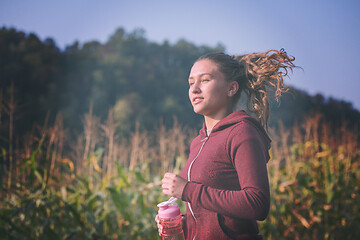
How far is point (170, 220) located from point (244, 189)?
26 cm

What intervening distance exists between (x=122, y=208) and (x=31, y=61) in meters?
8.82

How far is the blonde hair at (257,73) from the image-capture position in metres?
0.98

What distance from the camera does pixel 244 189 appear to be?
0.80m

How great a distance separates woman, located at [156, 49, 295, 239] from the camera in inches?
31.4

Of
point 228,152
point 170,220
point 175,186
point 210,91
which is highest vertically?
point 210,91

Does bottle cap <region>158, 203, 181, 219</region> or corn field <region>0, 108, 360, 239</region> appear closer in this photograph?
bottle cap <region>158, 203, 181, 219</region>

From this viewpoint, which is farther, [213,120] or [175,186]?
[213,120]

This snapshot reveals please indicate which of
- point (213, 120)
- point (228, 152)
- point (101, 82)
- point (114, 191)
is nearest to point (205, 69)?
point (213, 120)

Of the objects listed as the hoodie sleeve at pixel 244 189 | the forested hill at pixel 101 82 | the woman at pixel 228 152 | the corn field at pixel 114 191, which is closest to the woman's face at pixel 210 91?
the woman at pixel 228 152

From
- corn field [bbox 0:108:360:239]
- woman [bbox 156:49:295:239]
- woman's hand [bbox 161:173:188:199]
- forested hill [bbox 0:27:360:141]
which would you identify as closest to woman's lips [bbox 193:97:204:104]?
woman [bbox 156:49:295:239]

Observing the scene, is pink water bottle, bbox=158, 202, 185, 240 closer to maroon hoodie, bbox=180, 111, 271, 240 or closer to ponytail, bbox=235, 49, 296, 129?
maroon hoodie, bbox=180, 111, 271, 240

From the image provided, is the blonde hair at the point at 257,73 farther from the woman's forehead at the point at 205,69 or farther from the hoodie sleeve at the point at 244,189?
the hoodie sleeve at the point at 244,189

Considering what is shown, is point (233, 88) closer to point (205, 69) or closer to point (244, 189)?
point (205, 69)

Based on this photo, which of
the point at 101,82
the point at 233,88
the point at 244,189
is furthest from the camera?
the point at 101,82
